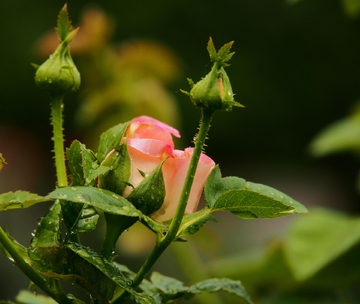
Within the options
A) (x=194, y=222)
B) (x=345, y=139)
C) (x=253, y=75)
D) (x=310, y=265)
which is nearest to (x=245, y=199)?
(x=194, y=222)

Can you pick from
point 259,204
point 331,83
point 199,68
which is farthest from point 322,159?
point 259,204

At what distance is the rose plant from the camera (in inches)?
10.9

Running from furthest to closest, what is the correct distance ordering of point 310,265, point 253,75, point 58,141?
point 253,75
point 310,265
point 58,141

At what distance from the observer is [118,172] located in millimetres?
302

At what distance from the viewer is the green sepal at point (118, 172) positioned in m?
0.30

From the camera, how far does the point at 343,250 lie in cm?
77

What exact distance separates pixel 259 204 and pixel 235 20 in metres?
Answer: 3.86

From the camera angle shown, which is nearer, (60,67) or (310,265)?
(60,67)

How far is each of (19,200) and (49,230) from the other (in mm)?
39

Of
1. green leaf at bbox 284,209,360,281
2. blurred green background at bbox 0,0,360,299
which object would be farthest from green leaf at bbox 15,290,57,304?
blurred green background at bbox 0,0,360,299

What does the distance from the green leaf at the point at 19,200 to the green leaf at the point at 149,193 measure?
0.20 ft

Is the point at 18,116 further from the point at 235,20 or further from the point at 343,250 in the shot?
the point at 343,250

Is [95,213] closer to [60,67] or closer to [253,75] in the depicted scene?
[60,67]

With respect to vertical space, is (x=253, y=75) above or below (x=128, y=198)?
above
